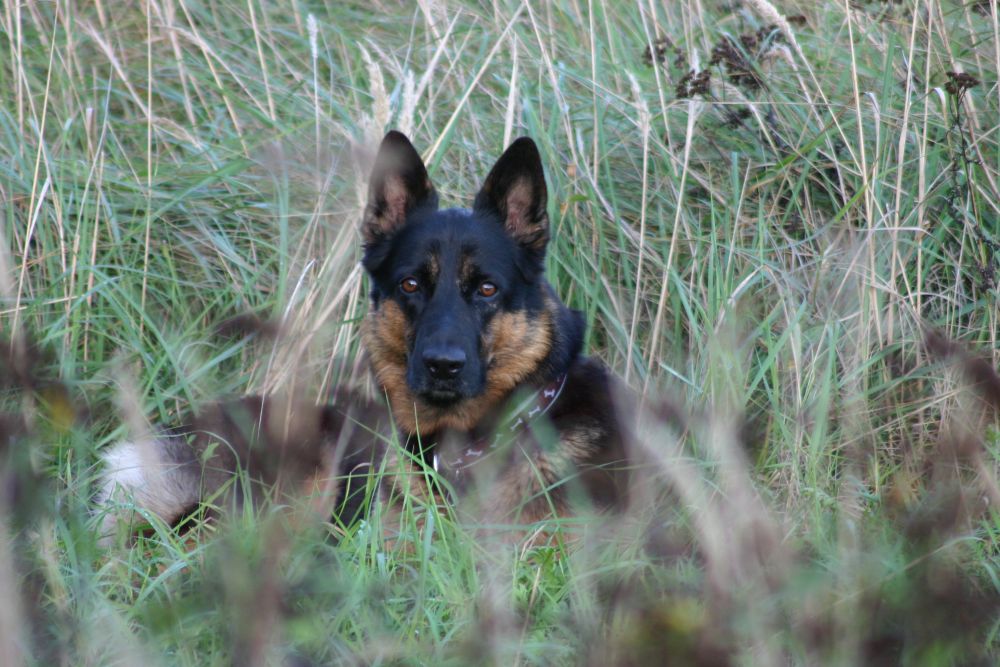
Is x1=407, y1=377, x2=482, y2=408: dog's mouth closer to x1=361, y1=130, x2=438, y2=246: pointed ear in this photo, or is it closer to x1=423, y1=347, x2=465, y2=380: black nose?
x1=423, y1=347, x2=465, y2=380: black nose

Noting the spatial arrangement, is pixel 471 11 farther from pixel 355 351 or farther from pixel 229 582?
pixel 229 582

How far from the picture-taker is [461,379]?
347cm

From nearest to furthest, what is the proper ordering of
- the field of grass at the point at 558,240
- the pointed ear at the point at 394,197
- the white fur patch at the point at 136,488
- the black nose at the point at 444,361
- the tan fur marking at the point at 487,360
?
the field of grass at the point at 558,240 → the white fur patch at the point at 136,488 → the black nose at the point at 444,361 → the tan fur marking at the point at 487,360 → the pointed ear at the point at 394,197

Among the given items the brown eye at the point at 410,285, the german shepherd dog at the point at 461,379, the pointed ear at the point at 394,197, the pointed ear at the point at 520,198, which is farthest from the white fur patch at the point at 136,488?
the pointed ear at the point at 520,198

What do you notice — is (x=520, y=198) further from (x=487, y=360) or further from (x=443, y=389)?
(x=443, y=389)

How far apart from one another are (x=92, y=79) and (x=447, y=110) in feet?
6.17

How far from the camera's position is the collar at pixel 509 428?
11.6 ft

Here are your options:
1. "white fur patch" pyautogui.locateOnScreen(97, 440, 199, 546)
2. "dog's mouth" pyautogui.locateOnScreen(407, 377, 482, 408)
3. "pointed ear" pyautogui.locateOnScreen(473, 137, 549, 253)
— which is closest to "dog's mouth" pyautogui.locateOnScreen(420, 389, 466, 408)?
"dog's mouth" pyautogui.locateOnScreen(407, 377, 482, 408)

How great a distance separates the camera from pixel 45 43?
17.0ft

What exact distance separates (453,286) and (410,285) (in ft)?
0.60

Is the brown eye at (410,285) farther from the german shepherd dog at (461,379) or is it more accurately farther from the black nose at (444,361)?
the black nose at (444,361)

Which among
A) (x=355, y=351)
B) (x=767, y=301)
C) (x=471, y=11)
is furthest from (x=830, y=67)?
(x=355, y=351)

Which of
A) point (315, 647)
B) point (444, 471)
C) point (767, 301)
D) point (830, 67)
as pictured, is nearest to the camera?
point (315, 647)

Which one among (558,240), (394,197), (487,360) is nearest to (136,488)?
(487,360)
